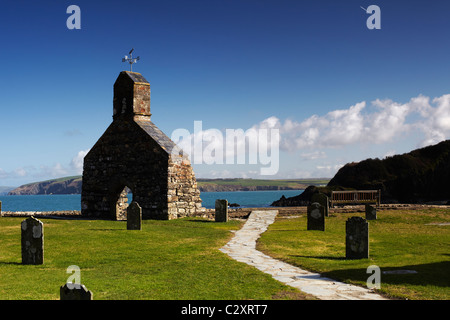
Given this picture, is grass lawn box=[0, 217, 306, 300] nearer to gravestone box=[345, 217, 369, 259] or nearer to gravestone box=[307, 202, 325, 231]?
gravestone box=[345, 217, 369, 259]

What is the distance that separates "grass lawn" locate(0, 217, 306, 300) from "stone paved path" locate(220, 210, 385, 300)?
362mm

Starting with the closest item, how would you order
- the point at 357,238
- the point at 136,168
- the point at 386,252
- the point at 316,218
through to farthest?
the point at 357,238 < the point at 386,252 < the point at 316,218 < the point at 136,168

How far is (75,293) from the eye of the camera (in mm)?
4840

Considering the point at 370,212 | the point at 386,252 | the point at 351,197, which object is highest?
the point at 351,197

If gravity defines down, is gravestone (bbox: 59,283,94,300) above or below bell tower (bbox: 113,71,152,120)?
below

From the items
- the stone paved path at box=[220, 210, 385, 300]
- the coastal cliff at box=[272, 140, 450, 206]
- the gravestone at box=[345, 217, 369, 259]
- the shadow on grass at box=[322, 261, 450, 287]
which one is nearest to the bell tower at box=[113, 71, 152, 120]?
the stone paved path at box=[220, 210, 385, 300]

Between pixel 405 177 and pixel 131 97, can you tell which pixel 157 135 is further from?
pixel 405 177

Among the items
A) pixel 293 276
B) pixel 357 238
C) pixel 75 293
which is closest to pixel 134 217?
pixel 357 238

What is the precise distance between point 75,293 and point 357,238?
9.15 metres

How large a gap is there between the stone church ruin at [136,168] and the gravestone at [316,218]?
8.85 meters

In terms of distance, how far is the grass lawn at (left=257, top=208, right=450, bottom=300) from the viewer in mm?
8572

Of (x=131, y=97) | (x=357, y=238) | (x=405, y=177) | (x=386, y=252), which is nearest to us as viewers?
(x=357, y=238)

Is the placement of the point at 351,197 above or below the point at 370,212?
above
